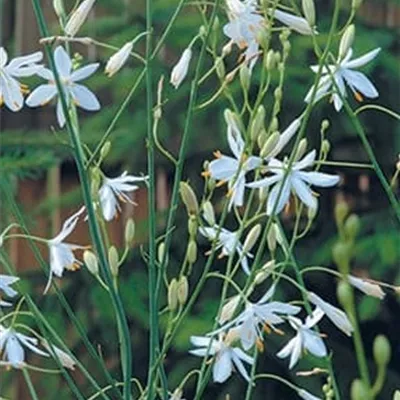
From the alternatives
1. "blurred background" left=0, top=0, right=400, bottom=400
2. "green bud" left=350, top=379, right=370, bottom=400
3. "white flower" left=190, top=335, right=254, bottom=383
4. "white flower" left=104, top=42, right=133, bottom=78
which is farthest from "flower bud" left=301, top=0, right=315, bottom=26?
"blurred background" left=0, top=0, right=400, bottom=400

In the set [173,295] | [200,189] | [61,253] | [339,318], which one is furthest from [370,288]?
[200,189]

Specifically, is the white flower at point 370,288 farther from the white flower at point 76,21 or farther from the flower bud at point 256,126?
the white flower at point 76,21

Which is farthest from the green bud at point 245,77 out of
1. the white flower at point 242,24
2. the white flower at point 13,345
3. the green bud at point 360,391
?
the green bud at point 360,391

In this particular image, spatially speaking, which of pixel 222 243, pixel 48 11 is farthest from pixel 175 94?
pixel 222 243

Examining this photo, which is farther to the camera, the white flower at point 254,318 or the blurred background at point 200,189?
the blurred background at point 200,189

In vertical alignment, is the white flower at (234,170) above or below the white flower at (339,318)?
above

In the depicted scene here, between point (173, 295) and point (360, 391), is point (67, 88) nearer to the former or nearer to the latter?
point (173, 295)

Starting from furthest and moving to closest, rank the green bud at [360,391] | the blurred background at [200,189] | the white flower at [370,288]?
the blurred background at [200,189], the white flower at [370,288], the green bud at [360,391]

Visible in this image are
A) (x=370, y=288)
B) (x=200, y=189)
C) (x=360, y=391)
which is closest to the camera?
(x=360, y=391)
